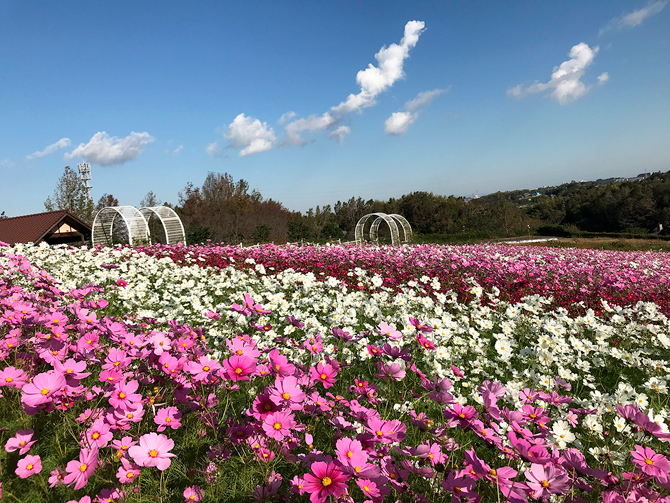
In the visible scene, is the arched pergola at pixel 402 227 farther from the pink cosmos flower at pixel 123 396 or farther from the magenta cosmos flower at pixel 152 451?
the magenta cosmos flower at pixel 152 451

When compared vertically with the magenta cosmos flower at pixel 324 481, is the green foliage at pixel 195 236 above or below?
above

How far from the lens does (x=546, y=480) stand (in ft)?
3.22

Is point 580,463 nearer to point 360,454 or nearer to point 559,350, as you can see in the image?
point 360,454

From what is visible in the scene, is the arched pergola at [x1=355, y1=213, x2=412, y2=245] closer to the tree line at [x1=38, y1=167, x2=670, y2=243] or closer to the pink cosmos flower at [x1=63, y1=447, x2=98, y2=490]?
the tree line at [x1=38, y1=167, x2=670, y2=243]

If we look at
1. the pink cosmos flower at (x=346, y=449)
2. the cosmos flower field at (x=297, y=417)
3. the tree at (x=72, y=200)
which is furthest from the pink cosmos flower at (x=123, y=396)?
the tree at (x=72, y=200)

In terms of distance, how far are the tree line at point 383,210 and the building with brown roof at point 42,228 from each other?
5591 mm

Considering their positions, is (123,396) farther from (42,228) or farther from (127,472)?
(42,228)

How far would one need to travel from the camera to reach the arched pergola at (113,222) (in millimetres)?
14961

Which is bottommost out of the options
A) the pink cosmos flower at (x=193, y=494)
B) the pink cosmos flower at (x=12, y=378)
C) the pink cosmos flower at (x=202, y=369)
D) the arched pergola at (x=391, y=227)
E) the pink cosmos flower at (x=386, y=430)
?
the pink cosmos flower at (x=193, y=494)

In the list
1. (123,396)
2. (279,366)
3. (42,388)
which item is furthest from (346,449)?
(42,388)

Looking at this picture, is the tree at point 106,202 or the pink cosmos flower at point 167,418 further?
A: the tree at point 106,202

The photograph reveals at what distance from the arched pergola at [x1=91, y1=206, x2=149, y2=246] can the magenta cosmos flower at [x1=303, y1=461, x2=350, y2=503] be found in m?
15.4

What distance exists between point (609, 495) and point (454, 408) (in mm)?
414

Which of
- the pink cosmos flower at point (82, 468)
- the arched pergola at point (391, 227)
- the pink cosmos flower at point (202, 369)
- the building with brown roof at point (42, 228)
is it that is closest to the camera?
the pink cosmos flower at point (82, 468)
